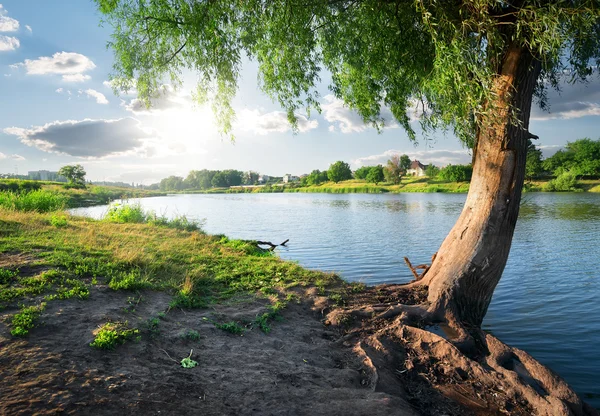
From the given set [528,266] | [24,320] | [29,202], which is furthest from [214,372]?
[29,202]

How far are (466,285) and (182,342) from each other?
5.83 metres

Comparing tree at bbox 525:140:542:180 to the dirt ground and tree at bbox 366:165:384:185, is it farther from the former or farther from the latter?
the dirt ground

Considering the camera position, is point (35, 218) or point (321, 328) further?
point (35, 218)

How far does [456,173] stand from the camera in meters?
95.0

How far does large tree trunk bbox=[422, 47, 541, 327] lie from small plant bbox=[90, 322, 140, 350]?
5.71 metres

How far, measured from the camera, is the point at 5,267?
7.17 m

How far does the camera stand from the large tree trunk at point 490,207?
7129mm

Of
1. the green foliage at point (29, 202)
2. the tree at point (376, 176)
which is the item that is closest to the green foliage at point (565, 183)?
the tree at point (376, 176)

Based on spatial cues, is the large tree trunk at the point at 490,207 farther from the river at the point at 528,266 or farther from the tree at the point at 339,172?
the tree at the point at 339,172

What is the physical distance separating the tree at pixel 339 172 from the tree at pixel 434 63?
13091cm

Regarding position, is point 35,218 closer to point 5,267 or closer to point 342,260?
point 5,267

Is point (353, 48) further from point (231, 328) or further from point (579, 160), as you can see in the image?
point (579, 160)

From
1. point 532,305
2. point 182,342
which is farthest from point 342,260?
point 182,342

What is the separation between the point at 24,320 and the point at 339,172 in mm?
139031
